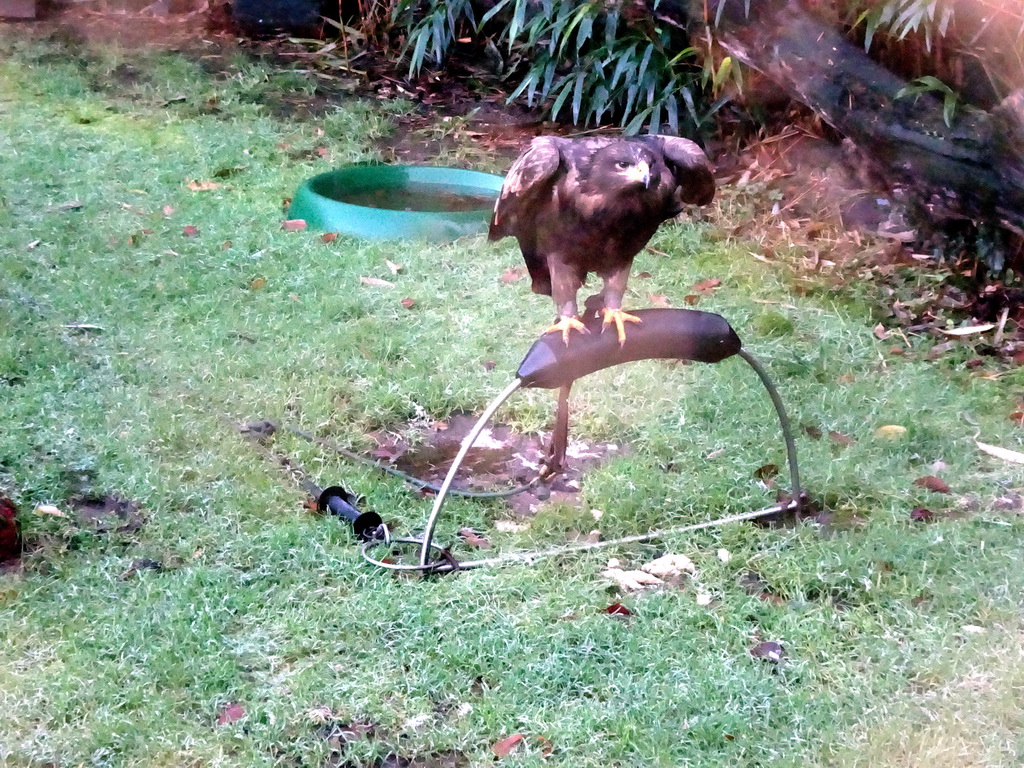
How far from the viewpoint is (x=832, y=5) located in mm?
5199

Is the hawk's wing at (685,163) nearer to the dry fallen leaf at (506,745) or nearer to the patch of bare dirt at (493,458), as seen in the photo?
the patch of bare dirt at (493,458)

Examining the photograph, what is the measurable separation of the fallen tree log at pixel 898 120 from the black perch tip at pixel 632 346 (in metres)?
2.23

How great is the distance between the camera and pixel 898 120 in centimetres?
492

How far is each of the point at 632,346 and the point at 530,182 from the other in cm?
58

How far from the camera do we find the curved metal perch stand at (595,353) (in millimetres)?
2938

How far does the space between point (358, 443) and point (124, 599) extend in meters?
1.17

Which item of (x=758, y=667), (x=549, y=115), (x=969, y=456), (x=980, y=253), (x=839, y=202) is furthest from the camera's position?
(x=549, y=115)

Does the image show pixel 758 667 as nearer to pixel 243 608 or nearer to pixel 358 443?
pixel 243 608

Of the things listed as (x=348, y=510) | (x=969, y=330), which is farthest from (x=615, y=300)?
(x=969, y=330)

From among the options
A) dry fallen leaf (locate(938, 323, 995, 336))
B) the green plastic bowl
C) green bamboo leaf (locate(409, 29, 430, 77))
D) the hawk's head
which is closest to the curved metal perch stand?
the hawk's head

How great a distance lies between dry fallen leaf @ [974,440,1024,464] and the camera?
12.5ft

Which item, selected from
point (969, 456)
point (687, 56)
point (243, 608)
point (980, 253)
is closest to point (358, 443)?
point (243, 608)

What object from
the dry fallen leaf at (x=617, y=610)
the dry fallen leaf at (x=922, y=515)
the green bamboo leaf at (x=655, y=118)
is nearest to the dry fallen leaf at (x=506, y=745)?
the dry fallen leaf at (x=617, y=610)

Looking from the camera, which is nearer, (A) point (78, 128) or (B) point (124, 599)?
(B) point (124, 599)
